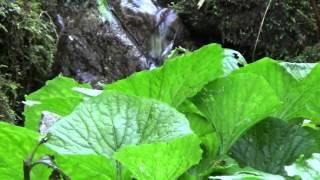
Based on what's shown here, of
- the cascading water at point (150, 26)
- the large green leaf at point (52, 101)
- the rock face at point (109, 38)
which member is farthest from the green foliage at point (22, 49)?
the large green leaf at point (52, 101)

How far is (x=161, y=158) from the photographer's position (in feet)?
1.03

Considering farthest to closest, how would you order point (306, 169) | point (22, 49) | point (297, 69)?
point (22, 49) < point (297, 69) < point (306, 169)

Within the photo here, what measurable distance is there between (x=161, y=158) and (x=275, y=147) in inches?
4.0

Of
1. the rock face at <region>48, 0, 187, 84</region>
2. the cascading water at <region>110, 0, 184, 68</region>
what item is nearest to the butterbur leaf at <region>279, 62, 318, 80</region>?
the rock face at <region>48, 0, 187, 84</region>

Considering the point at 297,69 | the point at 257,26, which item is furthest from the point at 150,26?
the point at 297,69

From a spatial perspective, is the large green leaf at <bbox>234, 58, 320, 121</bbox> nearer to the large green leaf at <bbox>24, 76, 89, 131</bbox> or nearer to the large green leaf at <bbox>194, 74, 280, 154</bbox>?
the large green leaf at <bbox>194, 74, 280, 154</bbox>

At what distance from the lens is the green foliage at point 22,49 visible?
6.29 ft

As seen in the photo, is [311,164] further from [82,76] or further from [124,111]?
[82,76]

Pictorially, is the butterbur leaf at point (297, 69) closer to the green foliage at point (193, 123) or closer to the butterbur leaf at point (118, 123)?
the green foliage at point (193, 123)

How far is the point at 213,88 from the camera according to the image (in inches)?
14.8

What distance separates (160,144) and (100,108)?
51mm

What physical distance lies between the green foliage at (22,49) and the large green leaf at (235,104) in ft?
4.85

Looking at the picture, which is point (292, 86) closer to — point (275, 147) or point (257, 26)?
point (275, 147)

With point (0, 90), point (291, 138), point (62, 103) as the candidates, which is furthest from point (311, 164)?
point (0, 90)
